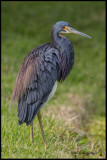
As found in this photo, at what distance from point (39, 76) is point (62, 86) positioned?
4.21 metres

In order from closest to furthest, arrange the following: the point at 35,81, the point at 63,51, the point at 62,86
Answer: the point at 35,81, the point at 63,51, the point at 62,86

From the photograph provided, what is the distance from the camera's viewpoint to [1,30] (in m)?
11.5

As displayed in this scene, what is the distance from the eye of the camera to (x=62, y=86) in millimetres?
8477

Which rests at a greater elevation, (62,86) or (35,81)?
(62,86)

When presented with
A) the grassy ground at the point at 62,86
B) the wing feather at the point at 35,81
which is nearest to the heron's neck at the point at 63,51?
the wing feather at the point at 35,81

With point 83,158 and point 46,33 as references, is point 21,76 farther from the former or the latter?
point 46,33

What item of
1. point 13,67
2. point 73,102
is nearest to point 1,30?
point 13,67

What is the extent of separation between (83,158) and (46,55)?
1458 millimetres

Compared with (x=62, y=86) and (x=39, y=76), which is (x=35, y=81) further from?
(x=62, y=86)

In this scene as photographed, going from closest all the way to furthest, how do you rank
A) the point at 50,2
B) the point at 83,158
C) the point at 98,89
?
the point at 83,158 < the point at 98,89 < the point at 50,2

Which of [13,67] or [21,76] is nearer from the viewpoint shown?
[21,76]

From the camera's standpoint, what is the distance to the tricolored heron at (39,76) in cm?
420

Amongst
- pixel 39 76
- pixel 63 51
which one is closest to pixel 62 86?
pixel 63 51

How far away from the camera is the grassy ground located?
4.47 meters
